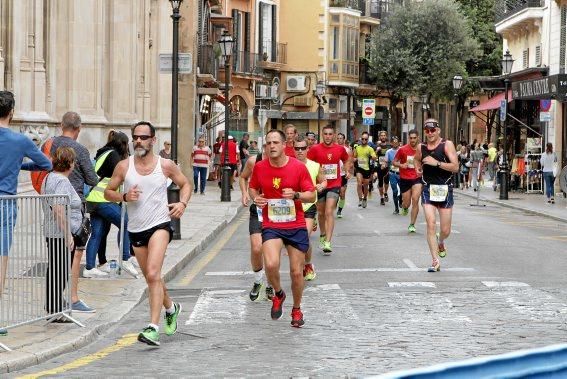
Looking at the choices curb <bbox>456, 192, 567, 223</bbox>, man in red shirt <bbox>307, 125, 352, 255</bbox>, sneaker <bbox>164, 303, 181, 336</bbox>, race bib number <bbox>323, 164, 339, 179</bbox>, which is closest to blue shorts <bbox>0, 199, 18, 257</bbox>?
sneaker <bbox>164, 303, 181, 336</bbox>

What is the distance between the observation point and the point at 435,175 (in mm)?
17203

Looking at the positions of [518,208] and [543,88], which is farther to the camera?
[543,88]

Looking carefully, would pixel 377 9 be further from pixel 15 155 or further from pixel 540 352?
pixel 540 352

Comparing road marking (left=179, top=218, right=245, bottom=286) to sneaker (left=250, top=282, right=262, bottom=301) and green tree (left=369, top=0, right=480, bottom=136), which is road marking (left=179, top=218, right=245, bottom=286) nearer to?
sneaker (left=250, top=282, right=262, bottom=301)

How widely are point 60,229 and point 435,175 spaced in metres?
7.01

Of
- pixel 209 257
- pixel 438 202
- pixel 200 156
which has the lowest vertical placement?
pixel 209 257

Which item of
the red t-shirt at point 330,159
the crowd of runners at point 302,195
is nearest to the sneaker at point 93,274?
the crowd of runners at point 302,195

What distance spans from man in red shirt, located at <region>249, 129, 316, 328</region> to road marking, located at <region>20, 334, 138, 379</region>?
1.39m

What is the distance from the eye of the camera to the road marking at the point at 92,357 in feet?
30.2

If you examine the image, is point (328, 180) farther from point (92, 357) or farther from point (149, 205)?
point (92, 357)

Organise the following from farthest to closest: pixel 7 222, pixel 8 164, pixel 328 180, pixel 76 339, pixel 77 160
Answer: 1. pixel 328 180
2. pixel 77 160
3. pixel 76 339
4. pixel 8 164
5. pixel 7 222

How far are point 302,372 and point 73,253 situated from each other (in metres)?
3.69

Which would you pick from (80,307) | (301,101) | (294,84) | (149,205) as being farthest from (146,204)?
(301,101)

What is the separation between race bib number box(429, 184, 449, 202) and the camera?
17203mm
